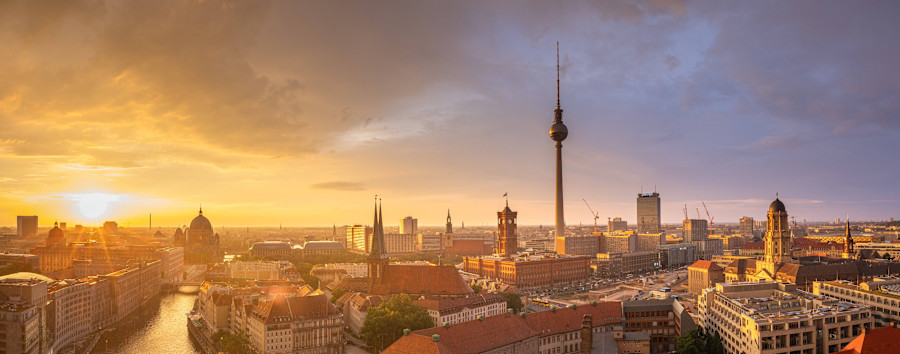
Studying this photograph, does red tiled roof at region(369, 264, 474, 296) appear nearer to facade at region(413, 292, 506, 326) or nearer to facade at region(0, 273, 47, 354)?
facade at region(413, 292, 506, 326)

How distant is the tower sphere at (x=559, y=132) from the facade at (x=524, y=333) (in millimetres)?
115091

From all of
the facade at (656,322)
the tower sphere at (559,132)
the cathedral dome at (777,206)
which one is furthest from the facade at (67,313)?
the tower sphere at (559,132)

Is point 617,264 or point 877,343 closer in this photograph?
point 877,343

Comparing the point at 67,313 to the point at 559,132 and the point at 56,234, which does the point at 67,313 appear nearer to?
the point at 56,234

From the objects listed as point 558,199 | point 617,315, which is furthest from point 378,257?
point 558,199

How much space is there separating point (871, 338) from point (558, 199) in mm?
136231

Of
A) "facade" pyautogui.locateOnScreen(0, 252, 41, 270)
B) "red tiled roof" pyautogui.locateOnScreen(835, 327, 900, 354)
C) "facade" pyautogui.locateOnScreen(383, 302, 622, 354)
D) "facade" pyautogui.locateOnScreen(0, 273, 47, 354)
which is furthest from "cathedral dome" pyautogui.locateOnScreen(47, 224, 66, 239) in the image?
"red tiled roof" pyautogui.locateOnScreen(835, 327, 900, 354)

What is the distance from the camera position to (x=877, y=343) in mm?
56469

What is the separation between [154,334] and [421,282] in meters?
43.7

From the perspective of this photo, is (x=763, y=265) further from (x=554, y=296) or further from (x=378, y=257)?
(x=378, y=257)

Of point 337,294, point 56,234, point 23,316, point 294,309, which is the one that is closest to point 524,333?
point 294,309

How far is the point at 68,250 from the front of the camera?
533ft

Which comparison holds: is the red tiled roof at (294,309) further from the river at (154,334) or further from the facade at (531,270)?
the facade at (531,270)

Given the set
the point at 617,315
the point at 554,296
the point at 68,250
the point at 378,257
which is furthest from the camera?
the point at 68,250
